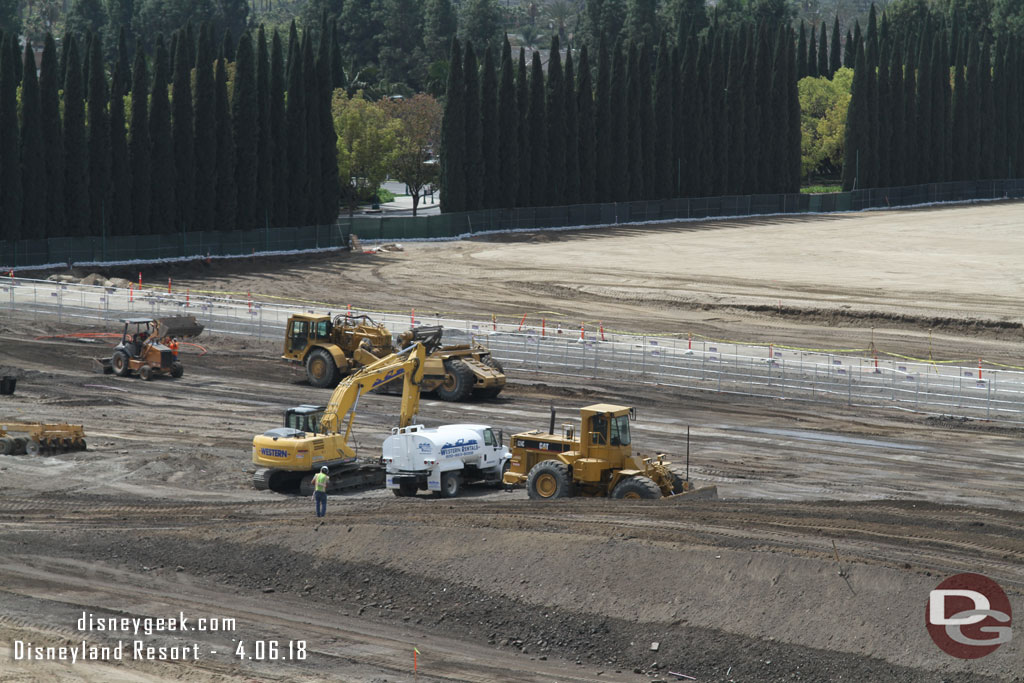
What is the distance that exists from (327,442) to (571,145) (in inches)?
2638

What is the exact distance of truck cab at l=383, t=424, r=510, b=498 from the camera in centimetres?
2800

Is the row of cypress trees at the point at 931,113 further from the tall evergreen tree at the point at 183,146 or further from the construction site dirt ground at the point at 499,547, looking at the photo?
the construction site dirt ground at the point at 499,547

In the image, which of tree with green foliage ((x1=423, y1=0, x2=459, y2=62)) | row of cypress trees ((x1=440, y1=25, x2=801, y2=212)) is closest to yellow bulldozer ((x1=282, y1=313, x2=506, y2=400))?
row of cypress trees ((x1=440, y1=25, x2=801, y2=212))

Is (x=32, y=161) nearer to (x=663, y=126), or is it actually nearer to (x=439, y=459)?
(x=439, y=459)

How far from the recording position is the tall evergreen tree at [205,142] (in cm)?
7388

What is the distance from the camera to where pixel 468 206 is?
87.5 m

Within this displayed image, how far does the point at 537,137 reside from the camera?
301ft

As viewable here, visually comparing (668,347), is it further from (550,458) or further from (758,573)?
(758,573)

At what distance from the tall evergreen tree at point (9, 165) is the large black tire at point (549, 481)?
4759 centimetres

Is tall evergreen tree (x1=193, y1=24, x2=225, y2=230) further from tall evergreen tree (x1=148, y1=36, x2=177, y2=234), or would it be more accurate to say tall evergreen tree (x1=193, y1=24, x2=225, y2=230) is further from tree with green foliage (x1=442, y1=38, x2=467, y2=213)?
tree with green foliage (x1=442, y1=38, x2=467, y2=213)

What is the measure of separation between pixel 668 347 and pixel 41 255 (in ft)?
122

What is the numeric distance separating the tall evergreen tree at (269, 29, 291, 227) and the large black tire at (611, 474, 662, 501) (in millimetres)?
54685

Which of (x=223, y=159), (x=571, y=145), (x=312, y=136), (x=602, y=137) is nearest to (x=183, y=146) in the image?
(x=223, y=159)

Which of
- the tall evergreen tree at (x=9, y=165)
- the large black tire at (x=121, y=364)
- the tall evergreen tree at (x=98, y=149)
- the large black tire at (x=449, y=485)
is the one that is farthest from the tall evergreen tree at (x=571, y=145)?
the large black tire at (x=449, y=485)
